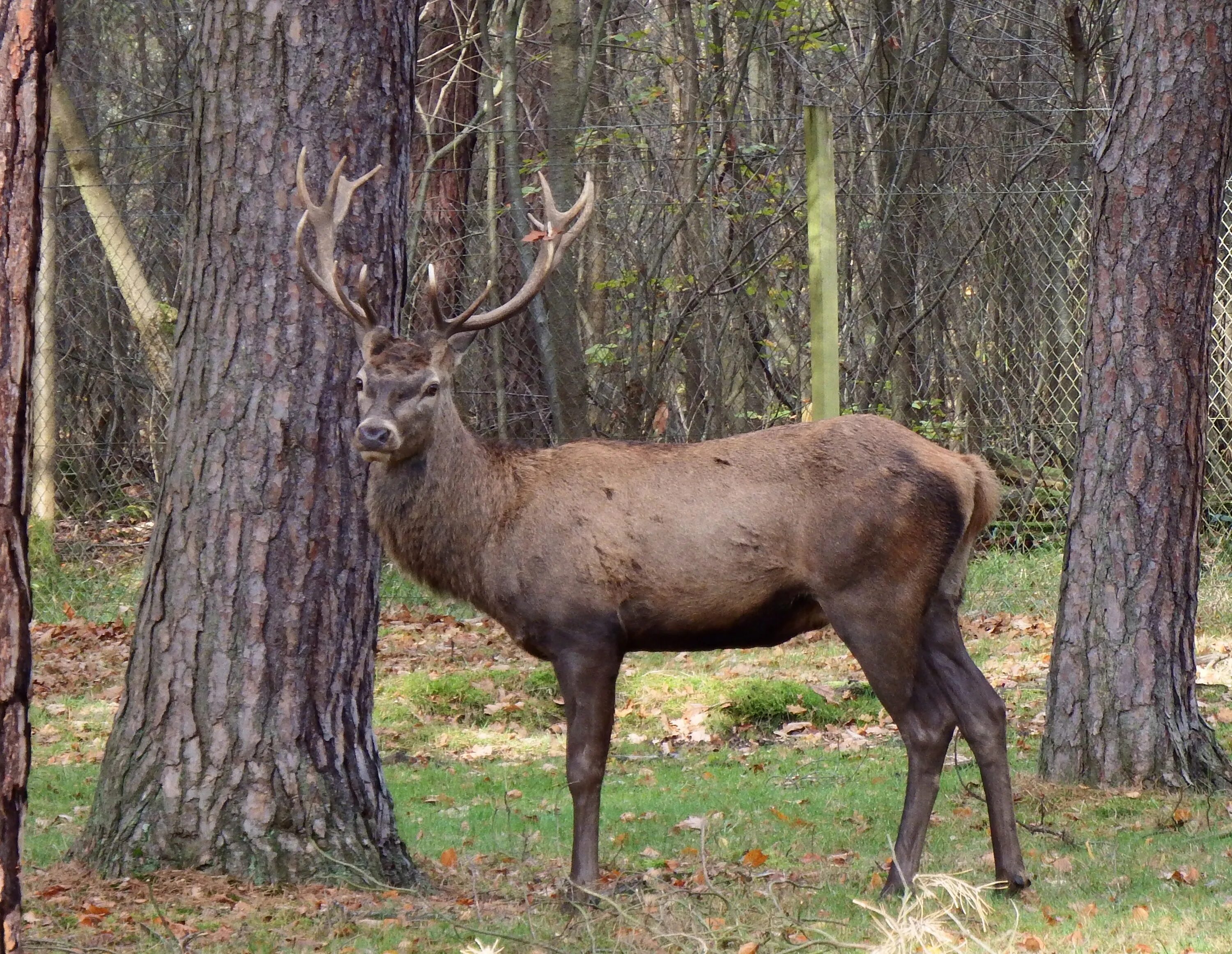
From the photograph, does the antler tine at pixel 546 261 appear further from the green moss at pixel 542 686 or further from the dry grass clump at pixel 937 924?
the green moss at pixel 542 686

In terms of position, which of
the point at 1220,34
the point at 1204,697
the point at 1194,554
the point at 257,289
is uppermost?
the point at 1220,34

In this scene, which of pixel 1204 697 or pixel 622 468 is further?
pixel 1204 697

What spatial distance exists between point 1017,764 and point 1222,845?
1673 millimetres

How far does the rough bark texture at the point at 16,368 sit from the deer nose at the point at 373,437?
80.2 inches

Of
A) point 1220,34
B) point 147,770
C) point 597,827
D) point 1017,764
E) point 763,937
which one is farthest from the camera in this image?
point 1017,764

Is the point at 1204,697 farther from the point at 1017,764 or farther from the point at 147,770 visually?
the point at 147,770

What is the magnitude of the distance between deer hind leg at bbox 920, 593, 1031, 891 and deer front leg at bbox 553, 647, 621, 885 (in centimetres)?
122

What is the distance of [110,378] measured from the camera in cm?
1466

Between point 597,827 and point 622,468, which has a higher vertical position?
point 622,468

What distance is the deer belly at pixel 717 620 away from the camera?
5.40 metres

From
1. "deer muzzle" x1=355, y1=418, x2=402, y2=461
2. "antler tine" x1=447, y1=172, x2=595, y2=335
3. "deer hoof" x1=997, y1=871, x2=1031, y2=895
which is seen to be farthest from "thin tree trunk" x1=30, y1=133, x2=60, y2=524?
"deer hoof" x1=997, y1=871, x2=1031, y2=895

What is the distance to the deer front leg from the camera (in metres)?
5.33

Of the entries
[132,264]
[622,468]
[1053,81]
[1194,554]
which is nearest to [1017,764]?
[1194,554]

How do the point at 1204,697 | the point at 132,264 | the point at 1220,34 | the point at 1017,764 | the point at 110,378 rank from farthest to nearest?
the point at 110,378 < the point at 132,264 < the point at 1204,697 < the point at 1017,764 < the point at 1220,34
